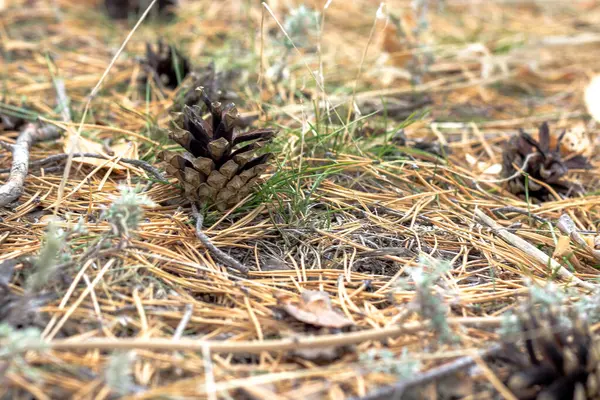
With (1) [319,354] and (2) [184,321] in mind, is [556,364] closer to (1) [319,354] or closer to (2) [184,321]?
(1) [319,354]

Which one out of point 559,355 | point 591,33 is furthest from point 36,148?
point 591,33

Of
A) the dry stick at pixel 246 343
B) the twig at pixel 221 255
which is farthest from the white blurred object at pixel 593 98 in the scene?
the twig at pixel 221 255

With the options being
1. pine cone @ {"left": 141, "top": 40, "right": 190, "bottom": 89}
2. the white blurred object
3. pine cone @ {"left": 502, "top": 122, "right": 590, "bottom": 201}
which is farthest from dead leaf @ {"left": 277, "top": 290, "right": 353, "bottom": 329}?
the white blurred object

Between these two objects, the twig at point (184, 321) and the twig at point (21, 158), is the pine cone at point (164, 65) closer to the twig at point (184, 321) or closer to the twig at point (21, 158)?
the twig at point (21, 158)

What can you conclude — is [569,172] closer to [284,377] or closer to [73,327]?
[284,377]

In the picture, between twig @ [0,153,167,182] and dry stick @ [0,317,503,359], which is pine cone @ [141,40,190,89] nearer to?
twig @ [0,153,167,182]

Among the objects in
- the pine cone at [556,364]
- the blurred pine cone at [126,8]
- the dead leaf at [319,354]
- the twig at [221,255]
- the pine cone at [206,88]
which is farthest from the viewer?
the blurred pine cone at [126,8]
